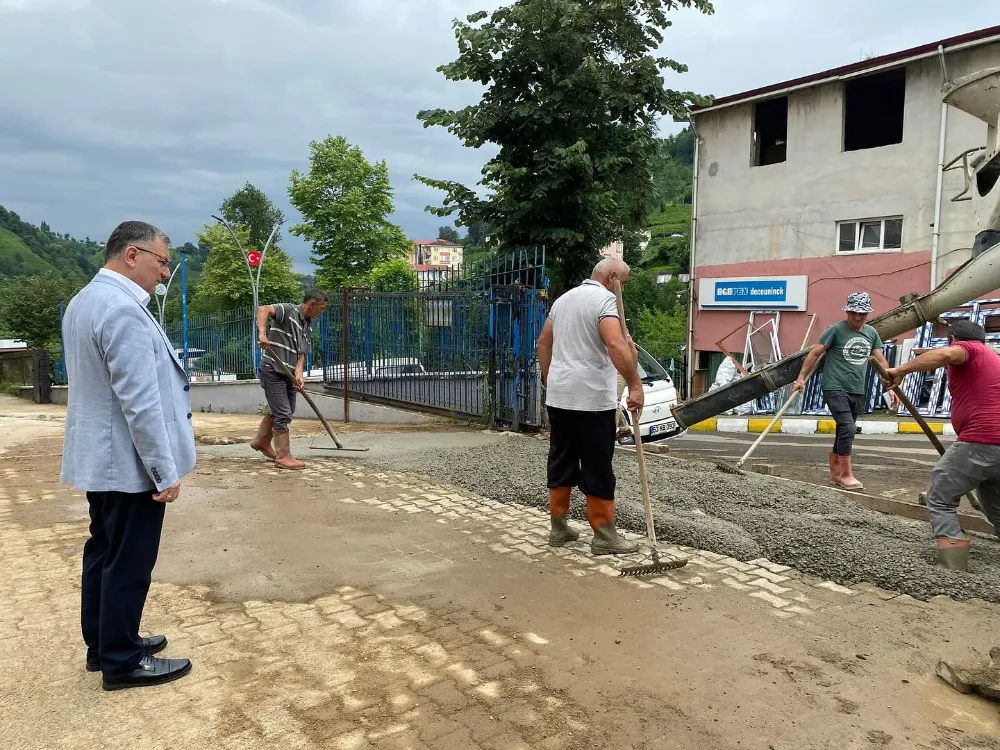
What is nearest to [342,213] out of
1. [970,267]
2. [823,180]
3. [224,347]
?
[224,347]

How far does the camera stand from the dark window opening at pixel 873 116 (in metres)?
17.2

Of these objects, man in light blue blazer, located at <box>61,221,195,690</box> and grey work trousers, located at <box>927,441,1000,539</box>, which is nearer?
man in light blue blazer, located at <box>61,221,195,690</box>

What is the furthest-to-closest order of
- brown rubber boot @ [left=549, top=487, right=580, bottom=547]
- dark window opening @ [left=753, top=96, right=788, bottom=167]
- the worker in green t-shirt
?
dark window opening @ [left=753, top=96, right=788, bottom=167], the worker in green t-shirt, brown rubber boot @ [left=549, top=487, right=580, bottom=547]

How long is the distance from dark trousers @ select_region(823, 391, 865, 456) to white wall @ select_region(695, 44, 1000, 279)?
10.2 meters

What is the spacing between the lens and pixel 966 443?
14.7 ft

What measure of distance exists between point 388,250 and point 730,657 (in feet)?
124

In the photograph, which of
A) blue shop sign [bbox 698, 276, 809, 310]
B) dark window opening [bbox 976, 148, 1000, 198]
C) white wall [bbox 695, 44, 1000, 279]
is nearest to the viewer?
dark window opening [bbox 976, 148, 1000, 198]

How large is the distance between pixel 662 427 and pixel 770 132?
Result: 41.4ft

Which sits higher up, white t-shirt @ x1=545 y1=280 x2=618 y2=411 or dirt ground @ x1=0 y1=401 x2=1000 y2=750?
white t-shirt @ x1=545 y1=280 x2=618 y2=411

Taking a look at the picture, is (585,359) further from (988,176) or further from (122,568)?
(988,176)

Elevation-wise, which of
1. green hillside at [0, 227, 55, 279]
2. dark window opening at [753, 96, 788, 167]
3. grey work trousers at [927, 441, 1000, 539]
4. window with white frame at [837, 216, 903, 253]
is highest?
green hillside at [0, 227, 55, 279]

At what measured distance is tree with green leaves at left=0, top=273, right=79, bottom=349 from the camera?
27719 millimetres

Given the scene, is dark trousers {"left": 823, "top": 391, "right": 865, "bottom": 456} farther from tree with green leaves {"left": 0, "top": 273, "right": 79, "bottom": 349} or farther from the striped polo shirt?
tree with green leaves {"left": 0, "top": 273, "right": 79, "bottom": 349}

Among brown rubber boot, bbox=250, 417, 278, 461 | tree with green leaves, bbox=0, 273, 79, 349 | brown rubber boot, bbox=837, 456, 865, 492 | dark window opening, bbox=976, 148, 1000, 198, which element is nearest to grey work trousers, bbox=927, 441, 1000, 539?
brown rubber boot, bbox=837, 456, 865, 492
